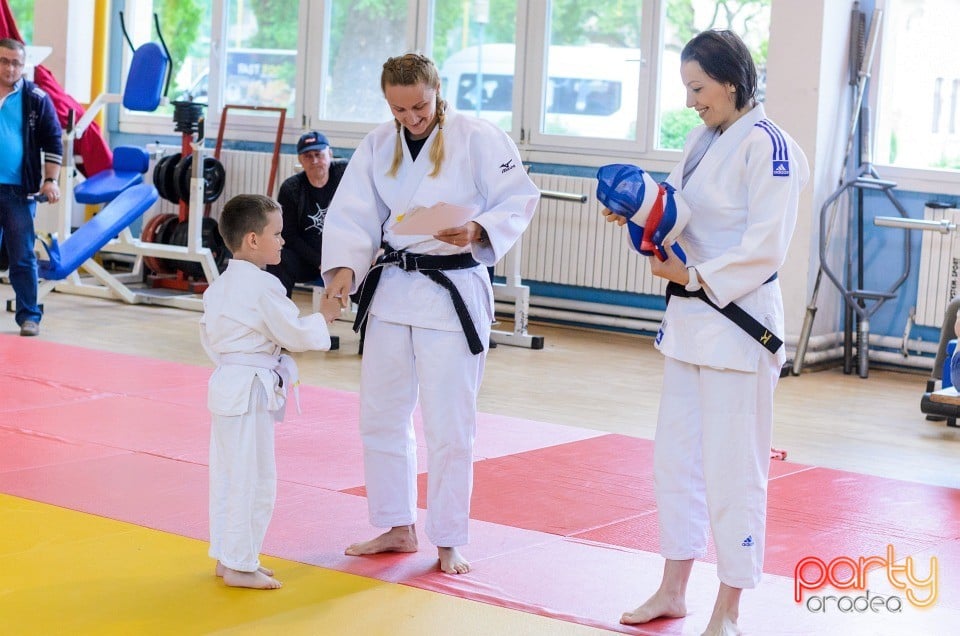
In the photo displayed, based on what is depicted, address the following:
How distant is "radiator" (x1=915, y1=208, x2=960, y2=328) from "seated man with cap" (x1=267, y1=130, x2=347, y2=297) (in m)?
3.17

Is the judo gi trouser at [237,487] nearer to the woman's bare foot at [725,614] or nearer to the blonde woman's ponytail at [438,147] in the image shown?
the blonde woman's ponytail at [438,147]

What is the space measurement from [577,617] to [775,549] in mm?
834

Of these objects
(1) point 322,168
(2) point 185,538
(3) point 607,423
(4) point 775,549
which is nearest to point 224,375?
(2) point 185,538

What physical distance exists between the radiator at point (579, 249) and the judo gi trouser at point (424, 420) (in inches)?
179

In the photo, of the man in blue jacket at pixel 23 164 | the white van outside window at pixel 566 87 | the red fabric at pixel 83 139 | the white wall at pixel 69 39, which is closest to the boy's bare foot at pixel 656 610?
the man in blue jacket at pixel 23 164

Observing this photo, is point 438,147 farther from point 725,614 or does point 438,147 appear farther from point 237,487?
point 725,614

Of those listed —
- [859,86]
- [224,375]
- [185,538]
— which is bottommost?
[185,538]

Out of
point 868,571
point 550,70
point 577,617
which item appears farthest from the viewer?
point 550,70

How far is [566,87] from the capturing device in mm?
7898

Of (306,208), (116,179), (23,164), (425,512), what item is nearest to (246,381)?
(425,512)

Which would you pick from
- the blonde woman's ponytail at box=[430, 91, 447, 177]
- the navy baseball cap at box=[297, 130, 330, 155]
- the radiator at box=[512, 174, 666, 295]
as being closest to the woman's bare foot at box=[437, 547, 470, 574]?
the blonde woman's ponytail at box=[430, 91, 447, 177]

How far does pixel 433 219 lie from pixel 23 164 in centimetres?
430

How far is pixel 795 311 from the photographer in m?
6.80

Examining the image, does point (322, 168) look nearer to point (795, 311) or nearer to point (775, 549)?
point (795, 311)
